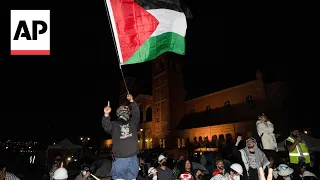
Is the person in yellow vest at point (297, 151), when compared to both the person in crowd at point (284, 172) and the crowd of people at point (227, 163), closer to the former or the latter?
the crowd of people at point (227, 163)

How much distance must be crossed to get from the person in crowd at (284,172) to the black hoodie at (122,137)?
4536mm

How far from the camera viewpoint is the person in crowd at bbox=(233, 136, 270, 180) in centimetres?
665

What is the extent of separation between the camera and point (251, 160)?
22.1ft

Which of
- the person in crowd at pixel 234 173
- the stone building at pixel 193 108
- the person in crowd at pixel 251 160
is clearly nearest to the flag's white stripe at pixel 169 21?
the person in crowd at pixel 251 160

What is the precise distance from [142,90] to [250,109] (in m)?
26.8

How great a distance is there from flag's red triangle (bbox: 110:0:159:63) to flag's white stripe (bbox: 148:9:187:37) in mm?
126

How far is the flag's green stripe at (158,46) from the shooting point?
661 centimetres

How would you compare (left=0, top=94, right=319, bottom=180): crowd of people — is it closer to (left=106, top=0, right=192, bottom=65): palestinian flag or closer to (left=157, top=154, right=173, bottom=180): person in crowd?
(left=157, top=154, right=173, bottom=180): person in crowd

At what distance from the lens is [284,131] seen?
25375 millimetres

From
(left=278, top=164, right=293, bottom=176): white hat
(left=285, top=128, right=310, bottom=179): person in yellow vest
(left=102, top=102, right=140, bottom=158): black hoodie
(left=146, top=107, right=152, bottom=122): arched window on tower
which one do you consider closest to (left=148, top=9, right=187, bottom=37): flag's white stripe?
(left=102, top=102, right=140, bottom=158): black hoodie

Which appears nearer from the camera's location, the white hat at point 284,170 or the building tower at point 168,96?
Answer: the white hat at point 284,170

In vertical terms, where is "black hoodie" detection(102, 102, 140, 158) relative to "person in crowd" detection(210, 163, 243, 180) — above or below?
above

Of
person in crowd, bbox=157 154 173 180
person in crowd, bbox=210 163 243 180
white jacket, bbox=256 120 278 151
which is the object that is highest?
white jacket, bbox=256 120 278 151

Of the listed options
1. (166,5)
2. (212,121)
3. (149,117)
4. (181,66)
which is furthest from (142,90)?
(166,5)
